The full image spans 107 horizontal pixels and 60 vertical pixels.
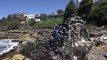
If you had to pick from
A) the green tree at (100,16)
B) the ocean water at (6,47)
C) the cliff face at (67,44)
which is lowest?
the ocean water at (6,47)

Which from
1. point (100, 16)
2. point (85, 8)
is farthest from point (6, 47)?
point (85, 8)

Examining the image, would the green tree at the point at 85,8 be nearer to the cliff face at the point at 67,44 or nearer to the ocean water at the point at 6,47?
the ocean water at the point at 6,47

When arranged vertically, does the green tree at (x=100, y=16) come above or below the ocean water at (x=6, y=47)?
above

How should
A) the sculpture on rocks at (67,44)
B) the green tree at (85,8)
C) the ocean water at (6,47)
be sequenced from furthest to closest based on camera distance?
the green tree at (85,8) < the ocean water at (6,47) < the sculpture on rocks at (67,44)

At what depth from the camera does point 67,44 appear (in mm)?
13539

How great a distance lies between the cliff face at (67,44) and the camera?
1347 cm

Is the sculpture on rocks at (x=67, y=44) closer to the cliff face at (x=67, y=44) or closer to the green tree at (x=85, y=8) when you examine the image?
the cliff face at (x=67, y=44)

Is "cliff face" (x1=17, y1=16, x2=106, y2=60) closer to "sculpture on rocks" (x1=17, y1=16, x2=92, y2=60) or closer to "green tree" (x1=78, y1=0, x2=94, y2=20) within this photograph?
"sculpture on rocks" (x1=17, y1=16, x2=92, y2=60)

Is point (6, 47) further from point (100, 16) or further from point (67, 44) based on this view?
point (67, 44)

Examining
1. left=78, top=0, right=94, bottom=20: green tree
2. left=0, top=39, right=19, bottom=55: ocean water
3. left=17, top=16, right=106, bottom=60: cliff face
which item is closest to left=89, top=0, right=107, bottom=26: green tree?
left=78, top=0, right=94, bottom=20: green tree

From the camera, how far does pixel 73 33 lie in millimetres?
13727

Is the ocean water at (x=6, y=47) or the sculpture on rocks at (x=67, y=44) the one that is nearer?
the sculpture on rocks at (x=67, y=44)

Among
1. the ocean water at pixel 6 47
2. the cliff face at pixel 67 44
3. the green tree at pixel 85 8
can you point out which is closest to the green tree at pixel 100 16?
the green tree at pixel 85 8

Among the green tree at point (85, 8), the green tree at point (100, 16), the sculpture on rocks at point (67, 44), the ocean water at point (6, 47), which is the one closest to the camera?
the sculpture on rocks at point (67, 44)
